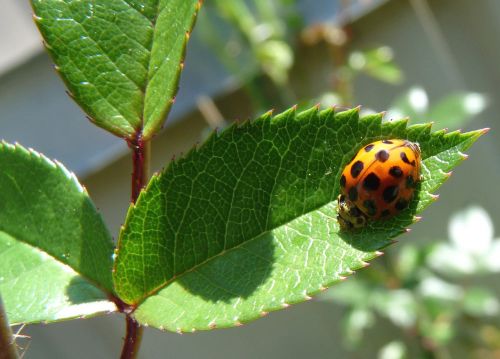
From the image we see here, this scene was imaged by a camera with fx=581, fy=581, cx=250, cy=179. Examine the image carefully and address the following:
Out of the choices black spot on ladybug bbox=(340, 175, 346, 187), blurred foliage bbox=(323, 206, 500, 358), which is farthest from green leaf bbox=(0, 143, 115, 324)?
blurred foliage bbox=(323, 206, 500, 358)

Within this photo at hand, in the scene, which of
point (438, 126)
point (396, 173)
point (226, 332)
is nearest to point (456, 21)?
point (438, 126)

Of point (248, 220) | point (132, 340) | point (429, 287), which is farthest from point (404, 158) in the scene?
point (429, 287)

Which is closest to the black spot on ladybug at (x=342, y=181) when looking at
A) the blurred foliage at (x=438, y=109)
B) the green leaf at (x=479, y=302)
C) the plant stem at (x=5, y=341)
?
the plant stem at (x=5, y=341)

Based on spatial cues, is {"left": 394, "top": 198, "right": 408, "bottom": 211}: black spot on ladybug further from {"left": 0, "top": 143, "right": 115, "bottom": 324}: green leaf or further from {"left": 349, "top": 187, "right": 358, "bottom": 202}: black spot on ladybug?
{"left": 0, "top": 143, "right": 115, "bottom": 324}: green leaf

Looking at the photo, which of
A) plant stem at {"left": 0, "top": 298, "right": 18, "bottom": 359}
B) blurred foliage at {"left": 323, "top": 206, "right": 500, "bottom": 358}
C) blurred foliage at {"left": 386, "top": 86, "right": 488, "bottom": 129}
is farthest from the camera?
blurred foliage at {"left": 323, "top": 206, "right": 500, "bottom": 358}

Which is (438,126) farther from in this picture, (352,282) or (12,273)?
(12,273)

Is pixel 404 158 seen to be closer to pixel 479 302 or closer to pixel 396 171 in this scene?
pixel 396 171

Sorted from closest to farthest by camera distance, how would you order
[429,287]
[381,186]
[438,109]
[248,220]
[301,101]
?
[248,220] → [381,186] → [438,109] → [429,287] → [301,101]
